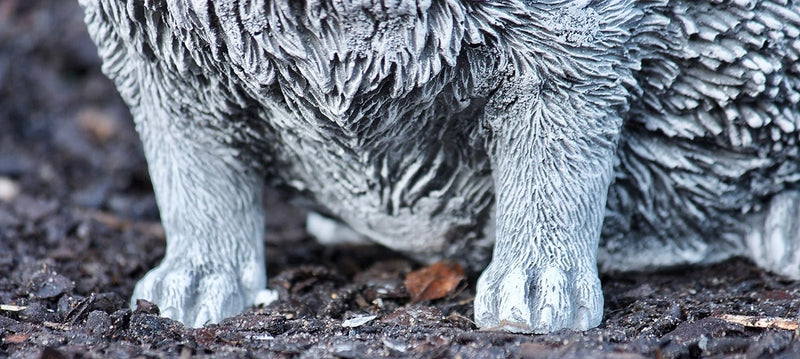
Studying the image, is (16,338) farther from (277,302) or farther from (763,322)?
(763,322)

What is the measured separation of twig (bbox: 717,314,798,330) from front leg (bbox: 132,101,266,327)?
1273 millimetres

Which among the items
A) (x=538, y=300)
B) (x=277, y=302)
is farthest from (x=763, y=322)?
(x=277, y=302)

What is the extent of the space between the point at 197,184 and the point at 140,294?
1.12 feet

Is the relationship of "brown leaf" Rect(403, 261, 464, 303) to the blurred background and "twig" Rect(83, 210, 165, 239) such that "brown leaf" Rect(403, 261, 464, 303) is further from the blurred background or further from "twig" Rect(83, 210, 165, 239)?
the blurred background

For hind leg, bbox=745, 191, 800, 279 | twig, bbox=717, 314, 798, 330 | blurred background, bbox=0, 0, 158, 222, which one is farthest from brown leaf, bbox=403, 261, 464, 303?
blurred background, bbox=0, 0, 158, 222

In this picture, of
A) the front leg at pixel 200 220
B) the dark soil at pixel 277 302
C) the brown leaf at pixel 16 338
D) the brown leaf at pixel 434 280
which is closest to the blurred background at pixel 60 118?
the dark soil at pixel 277 302

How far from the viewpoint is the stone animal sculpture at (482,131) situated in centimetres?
207

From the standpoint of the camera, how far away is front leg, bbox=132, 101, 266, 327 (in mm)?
2490

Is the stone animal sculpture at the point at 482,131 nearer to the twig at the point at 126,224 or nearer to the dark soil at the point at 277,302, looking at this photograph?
the dark soil at the point at 277,302

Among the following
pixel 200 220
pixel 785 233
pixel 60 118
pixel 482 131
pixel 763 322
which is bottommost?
pixel 763 322

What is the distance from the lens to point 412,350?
6.64 feet

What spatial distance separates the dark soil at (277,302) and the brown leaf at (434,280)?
1.3 inches

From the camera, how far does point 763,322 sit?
217 centimetres

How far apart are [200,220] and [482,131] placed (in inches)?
33.3
